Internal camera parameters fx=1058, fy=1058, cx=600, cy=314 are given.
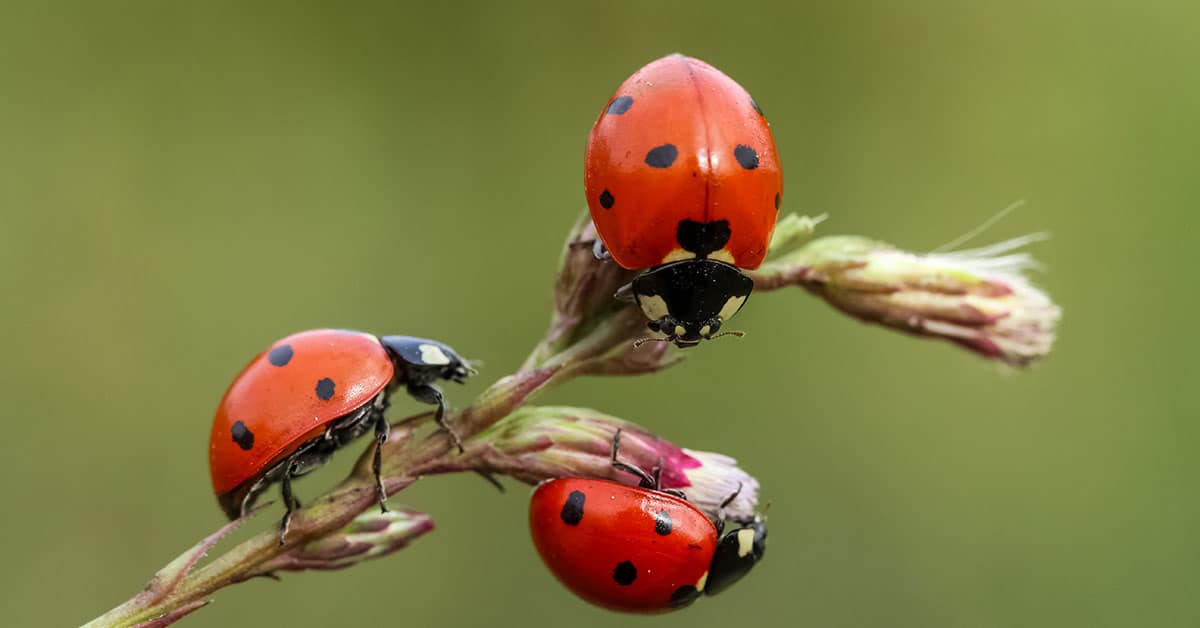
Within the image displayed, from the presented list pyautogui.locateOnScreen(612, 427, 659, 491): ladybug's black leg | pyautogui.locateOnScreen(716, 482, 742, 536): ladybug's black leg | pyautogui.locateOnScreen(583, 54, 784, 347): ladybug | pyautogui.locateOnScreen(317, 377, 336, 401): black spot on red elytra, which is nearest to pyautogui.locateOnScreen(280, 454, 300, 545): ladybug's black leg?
pyautogui.locateOnScreen(317, 377, 336, 401): black spot on red elytra

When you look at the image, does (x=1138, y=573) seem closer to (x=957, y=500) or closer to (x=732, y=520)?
(x=957, y=500)

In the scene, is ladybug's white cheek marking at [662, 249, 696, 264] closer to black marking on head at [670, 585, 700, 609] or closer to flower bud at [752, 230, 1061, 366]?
flower bud at [752, 230, 1061, 366]

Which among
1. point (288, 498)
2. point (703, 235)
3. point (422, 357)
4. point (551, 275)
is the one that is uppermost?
point (551, 275)

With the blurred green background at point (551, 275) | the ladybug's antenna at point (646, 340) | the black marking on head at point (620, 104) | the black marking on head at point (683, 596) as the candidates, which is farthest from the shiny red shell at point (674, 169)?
the blurred green background at point (551, 275)

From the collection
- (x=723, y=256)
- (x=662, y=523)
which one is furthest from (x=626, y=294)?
(x=662, y=523)

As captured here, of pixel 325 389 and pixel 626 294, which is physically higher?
pixel 626 294

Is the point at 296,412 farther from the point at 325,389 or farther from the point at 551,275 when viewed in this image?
the point at 551,275

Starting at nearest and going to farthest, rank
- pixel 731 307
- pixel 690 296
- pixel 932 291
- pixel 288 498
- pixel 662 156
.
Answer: pixel 288 498 → pixel 662 156 → pixel 690 296 → pixel 731 307 → pixel 932 291
